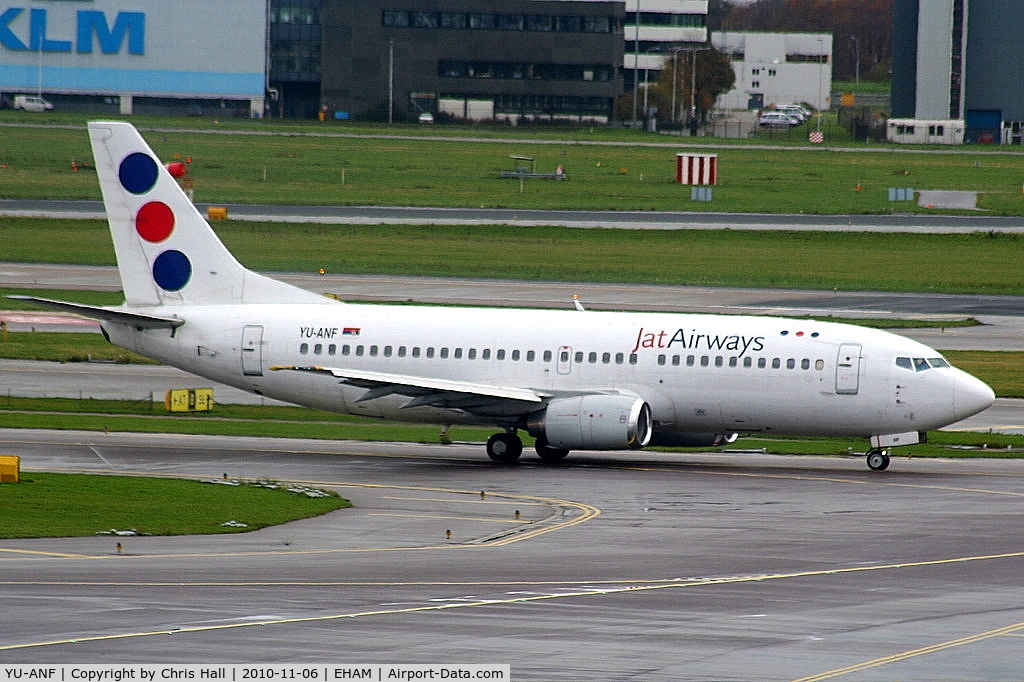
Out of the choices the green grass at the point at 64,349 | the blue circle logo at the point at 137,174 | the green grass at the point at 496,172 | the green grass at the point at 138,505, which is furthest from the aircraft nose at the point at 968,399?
the green grass at the point at 496,172

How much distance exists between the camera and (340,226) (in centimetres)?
10300

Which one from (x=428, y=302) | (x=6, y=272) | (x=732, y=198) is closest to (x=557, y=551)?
(x=428, y=302)

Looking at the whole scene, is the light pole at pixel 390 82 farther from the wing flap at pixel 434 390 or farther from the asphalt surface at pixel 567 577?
the asphalt surface at pixel 567 577

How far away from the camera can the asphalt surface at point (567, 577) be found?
20484 mm

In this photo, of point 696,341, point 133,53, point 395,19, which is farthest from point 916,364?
point 133,53

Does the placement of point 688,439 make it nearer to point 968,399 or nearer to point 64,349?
point 968,399

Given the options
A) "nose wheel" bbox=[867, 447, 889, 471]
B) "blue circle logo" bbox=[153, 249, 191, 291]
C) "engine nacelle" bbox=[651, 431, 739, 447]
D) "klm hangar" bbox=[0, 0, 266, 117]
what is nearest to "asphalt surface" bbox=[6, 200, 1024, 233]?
"blue circle logo" bbox=[153, 249, 191, 291]

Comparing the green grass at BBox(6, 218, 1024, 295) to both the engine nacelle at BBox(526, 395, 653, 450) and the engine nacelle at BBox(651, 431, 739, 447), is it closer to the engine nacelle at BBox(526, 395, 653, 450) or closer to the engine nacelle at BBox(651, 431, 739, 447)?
the engine nacelle at BBox(651, 431, 739, 447)

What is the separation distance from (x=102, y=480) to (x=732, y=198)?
94623 mm

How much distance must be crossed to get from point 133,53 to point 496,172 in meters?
64.4

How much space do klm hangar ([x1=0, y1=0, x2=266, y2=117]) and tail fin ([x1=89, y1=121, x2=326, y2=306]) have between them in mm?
139899

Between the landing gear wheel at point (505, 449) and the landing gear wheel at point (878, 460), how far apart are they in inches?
396

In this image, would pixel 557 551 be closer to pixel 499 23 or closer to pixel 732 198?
pixel 732 198

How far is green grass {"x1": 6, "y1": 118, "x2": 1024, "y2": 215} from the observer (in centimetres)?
12188
